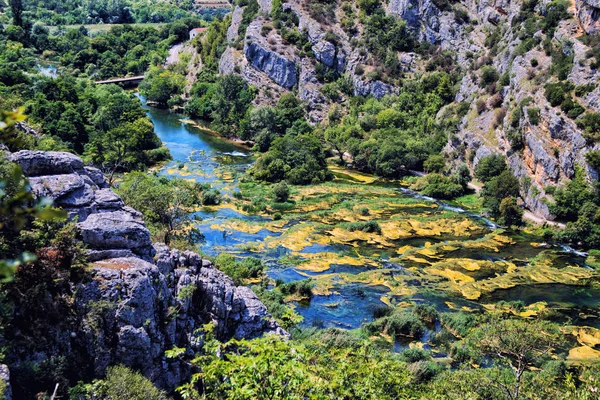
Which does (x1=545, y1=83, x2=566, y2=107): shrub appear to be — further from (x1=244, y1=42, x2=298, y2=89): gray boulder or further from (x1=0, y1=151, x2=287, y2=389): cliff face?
(x1=0, y1=151, x2=287, y2=389): cliff face

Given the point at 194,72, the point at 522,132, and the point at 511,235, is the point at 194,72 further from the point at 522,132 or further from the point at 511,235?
the point at 511,235

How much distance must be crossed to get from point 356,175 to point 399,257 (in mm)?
31535

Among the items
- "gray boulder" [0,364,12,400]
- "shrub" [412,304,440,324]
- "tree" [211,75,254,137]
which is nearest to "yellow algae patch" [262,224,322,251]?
"shrub" [412,304,440,324]

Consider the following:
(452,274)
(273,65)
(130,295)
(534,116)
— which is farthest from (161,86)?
(130,295)

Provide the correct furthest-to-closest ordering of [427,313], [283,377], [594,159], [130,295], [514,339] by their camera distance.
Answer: [594,159], [427,313], [514,339], [130,295], [283,377]

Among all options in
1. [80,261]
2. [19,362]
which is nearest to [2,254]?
[80,261]

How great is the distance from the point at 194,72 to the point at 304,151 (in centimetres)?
5767

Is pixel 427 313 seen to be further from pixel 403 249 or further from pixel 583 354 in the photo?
pixel 403 249

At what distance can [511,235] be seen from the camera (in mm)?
60062

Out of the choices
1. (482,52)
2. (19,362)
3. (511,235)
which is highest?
(482,52)

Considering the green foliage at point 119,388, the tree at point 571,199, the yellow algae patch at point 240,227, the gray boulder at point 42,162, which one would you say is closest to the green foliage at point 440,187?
the tree at point 571,199

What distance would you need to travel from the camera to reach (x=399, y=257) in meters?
52.1

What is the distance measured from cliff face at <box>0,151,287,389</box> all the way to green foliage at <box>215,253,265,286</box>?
8.31m

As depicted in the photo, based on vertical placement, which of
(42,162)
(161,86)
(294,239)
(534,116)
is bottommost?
(294,239)
